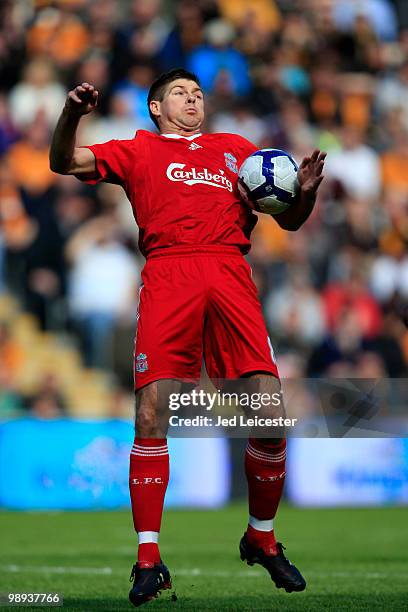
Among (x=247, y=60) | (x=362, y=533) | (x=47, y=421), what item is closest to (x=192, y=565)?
(x=362, y=533)

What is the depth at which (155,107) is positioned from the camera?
23.0 ft

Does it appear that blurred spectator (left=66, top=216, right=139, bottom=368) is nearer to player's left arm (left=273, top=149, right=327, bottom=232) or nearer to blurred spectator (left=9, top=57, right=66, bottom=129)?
blurred spectator (left=9, top=57, right=66, bottom=129)

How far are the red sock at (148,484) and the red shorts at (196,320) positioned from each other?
0.32 meters

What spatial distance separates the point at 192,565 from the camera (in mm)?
9203

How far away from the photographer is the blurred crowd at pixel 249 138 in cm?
1459

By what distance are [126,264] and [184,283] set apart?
8.08 m

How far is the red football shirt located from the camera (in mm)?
6676

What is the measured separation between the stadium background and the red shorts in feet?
21.1

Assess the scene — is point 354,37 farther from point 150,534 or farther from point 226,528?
point 150,534

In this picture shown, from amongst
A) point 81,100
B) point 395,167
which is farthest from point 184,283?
point 395,167

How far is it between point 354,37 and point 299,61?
1.21m

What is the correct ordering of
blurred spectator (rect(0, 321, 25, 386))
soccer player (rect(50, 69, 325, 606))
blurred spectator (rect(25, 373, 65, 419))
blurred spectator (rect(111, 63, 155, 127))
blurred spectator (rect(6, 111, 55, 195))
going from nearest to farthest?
soccer player (rect(50, 69, 325, 606)), blurred spectator (rect(25, 373, 65, 419)), blurred spectator (rect(0, 321, 25, 386)), blurred spectator (rect(6, 111, 55, 195)), blurred spectator (rect(111, 63, 155, 127))

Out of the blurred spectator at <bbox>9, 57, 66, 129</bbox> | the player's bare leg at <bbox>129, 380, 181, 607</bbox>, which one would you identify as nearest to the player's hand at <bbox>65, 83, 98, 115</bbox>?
the player's bare leg at <bbox>129, 380, 181, 607</bbox>

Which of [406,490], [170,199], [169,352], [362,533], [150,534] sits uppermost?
[170,199]
